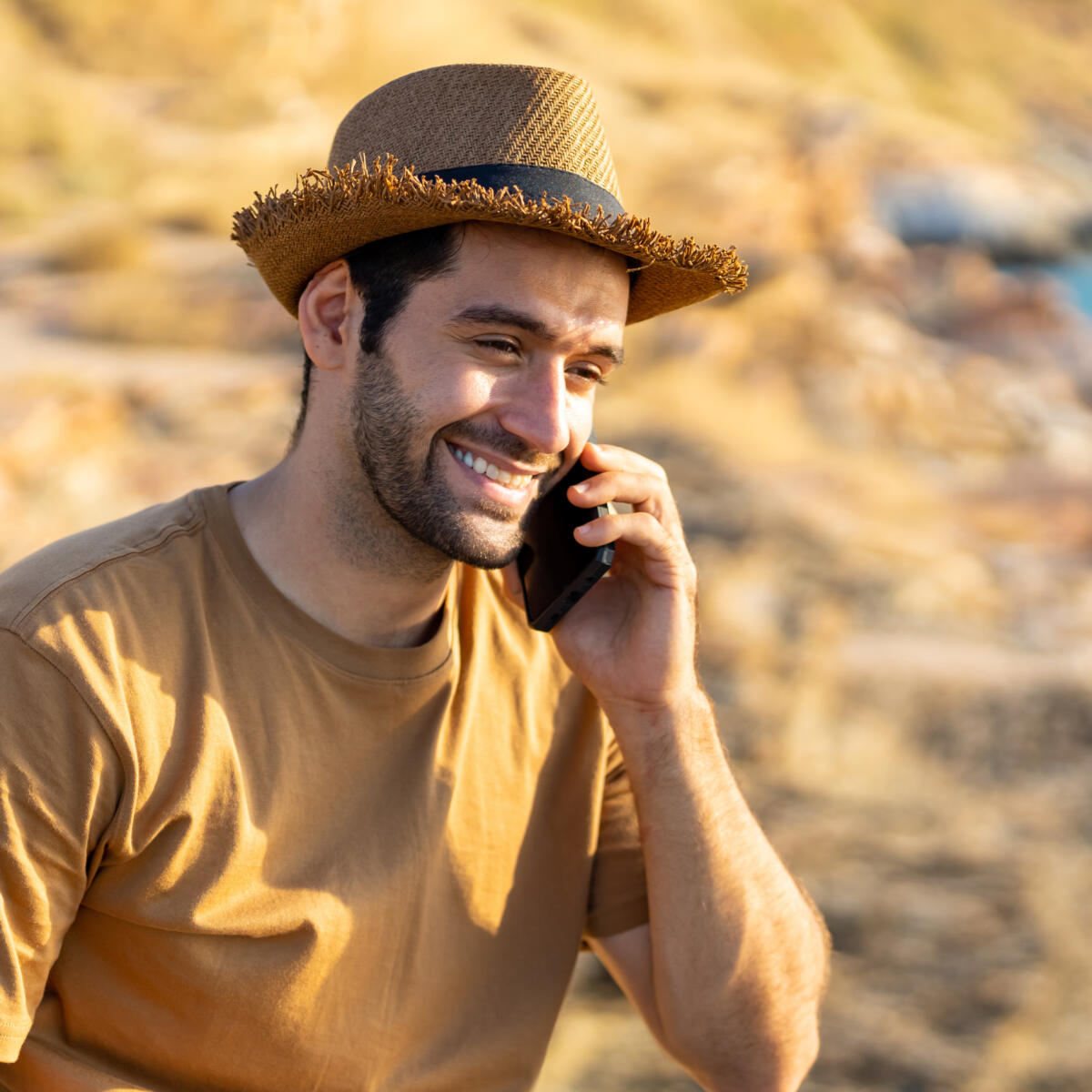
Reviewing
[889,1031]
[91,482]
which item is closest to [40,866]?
[889,1031]

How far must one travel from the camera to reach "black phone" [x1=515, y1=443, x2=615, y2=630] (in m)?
2.19

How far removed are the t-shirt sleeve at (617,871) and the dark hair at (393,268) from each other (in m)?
0.88

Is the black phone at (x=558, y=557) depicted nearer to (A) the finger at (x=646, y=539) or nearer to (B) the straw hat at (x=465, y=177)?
(A) the finger at (x=646, y=539)

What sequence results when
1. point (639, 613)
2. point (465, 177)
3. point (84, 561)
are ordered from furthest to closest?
point (639, 613), point (465, 177), point (84, 561)

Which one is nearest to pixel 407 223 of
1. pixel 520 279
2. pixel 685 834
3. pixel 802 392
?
pixel 520 279

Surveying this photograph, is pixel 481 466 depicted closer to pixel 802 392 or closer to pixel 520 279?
pixel 520 279

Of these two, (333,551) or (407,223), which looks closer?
(407,223)

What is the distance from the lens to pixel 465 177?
1946mm

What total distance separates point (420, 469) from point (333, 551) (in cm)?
20

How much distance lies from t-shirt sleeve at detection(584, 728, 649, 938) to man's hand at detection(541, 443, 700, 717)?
177 mm

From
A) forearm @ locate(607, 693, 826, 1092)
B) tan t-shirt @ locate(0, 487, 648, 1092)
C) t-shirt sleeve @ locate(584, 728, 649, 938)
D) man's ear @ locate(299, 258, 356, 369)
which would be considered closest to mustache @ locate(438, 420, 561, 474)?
man's ear @ locate(299, 258, 356, 369)

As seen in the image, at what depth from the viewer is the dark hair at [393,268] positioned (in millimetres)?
1987

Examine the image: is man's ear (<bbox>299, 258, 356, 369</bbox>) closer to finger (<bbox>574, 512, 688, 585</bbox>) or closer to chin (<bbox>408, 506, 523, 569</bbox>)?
chin (<bbox>408, 506, 523, 569</bbox>)

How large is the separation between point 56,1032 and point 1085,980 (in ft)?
15.2
